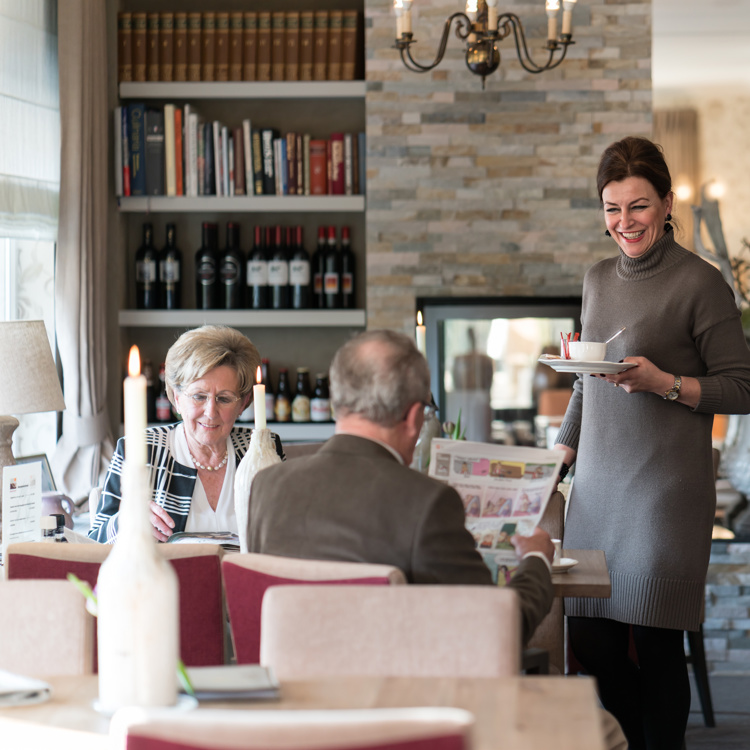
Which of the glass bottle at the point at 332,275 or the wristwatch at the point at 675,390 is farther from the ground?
the glass bottle at the point at 332,275

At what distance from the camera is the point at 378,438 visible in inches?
57.2

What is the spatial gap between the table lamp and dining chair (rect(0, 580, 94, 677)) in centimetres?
124

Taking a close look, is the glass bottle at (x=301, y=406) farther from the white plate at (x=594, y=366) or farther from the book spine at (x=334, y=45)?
the white plate at (x=594, y=366)

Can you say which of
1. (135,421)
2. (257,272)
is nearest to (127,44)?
(257,272)

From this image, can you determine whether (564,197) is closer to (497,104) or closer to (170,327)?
(497,104)

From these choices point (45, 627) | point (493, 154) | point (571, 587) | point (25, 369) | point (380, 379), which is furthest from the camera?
point (493, 154)

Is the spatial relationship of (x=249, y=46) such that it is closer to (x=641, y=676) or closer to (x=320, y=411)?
(x=320, y=411)

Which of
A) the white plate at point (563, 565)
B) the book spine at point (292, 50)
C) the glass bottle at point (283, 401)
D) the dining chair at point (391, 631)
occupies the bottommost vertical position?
the white plate at point (563, 565)

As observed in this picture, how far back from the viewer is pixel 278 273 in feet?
13.9

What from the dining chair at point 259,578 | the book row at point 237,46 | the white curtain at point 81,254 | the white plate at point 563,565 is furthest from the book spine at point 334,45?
the dining chair at point 259,578

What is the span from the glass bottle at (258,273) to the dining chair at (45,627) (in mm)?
3051

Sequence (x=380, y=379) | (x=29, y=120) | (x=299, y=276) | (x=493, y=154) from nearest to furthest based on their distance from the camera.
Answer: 1. (x=380, y=379)
2. (x=29, y=120)
3. (x=493, y=154)
4. (x=299, y=276)

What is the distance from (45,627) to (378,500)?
18.9 inches

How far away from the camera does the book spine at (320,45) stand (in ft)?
13.7
